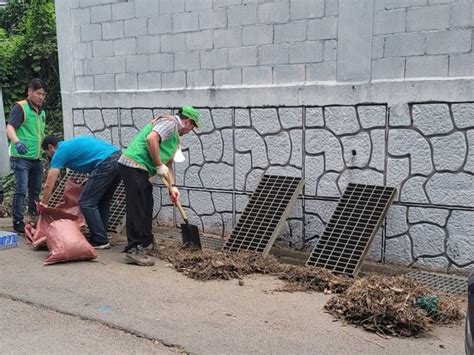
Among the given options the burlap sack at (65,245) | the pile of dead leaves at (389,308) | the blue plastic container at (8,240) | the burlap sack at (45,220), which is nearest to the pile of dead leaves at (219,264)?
the burlap sack at (65,245)

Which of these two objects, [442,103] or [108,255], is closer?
[442,103]

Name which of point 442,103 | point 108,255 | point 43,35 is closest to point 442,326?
point 442,103

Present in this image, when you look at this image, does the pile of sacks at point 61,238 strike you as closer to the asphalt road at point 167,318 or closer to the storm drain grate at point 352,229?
the asphalt road at point 167,318

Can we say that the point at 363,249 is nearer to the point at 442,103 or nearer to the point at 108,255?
the point at 442,103

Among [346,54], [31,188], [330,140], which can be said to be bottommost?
[31,188]

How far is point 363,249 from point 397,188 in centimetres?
75

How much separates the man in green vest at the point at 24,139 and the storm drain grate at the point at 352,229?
3.65 meters

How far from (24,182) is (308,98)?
3556 mm

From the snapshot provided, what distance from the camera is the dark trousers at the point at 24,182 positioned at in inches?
260

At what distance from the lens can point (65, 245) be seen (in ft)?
17.8

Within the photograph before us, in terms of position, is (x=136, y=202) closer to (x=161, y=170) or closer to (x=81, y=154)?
(x=161, y=170)

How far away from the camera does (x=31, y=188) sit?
7.01 m

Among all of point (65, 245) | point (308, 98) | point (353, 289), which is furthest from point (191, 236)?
point (353, 289)

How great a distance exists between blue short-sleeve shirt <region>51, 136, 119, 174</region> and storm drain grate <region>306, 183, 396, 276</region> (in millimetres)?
2549
